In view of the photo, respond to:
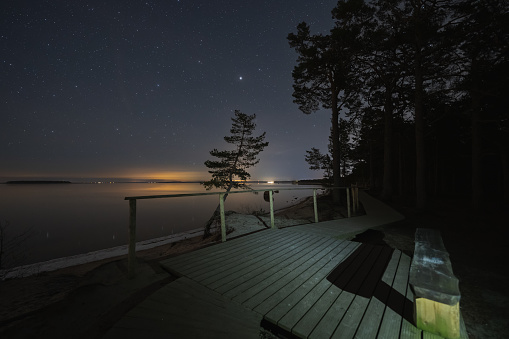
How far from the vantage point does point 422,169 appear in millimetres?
10438

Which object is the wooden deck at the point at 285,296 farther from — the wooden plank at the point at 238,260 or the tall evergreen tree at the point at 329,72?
the tall evergreen tree at the point at 329,72

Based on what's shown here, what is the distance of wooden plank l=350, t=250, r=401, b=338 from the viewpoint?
1914 mm

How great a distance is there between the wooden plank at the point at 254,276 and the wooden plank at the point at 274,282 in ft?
0.20

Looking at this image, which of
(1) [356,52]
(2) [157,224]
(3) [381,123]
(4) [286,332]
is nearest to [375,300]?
(4) [286,332]

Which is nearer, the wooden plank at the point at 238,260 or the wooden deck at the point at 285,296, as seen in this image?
the wooden deck at the point at 285,296

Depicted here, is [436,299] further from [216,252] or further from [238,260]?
[216,252]

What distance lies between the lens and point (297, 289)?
2.68m

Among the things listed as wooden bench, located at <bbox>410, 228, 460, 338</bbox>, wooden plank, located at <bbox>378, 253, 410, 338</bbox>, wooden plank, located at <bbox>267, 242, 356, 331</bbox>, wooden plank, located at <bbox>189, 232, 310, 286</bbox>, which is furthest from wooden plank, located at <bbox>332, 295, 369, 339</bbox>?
wooden plank, located at <bbox>189, 232, 310, 286</bbox>

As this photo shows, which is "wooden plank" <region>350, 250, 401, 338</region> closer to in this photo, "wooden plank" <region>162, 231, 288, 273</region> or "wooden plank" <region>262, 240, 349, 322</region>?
"wooden plank" <region>262, 240, 349, 322</region>

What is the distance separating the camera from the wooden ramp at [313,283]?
2.01m

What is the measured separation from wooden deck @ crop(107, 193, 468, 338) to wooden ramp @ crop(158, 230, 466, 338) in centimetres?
1

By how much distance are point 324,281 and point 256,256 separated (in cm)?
144

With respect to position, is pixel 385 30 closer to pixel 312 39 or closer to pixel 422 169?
pixel 312 39

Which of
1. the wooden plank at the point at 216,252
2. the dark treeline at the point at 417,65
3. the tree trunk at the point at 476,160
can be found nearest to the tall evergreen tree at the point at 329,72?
the dark treeline at the point at 417,65
